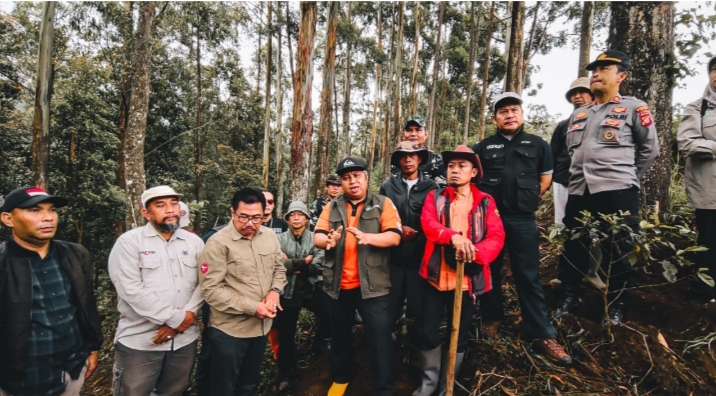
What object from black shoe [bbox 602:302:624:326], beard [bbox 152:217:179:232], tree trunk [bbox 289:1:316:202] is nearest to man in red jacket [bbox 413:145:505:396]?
black shoe [bbox 602:302:624:326]

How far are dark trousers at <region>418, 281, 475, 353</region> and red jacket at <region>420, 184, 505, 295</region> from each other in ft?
0.37

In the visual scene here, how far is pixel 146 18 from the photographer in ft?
24.5

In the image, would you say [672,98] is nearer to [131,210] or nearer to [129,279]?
[129,279]

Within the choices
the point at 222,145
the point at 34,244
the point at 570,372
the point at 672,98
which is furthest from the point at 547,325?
the point at 222,145

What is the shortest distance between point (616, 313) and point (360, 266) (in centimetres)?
210

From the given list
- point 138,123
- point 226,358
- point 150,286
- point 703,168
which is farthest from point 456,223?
point 138,123

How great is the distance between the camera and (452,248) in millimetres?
2545

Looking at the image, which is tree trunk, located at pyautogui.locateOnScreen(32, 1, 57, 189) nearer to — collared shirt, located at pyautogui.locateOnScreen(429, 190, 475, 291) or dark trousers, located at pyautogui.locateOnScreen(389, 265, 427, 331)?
dark trousers, located at pyautogui.locateOnScreen(389, 265, 427, 331)

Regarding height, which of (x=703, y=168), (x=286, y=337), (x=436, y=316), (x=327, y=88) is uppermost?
(x=327, y=88)

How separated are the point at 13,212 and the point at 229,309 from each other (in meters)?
1.48

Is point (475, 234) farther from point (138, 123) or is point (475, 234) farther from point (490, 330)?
point (138, 123)

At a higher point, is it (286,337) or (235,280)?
(235,280)

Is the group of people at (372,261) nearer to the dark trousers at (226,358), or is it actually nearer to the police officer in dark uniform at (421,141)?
the dark trousers at (226,358)

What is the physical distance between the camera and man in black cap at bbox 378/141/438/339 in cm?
287
